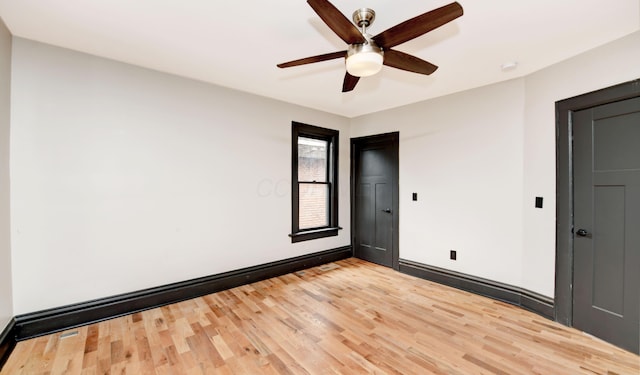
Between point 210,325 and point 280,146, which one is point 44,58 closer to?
point 280,146

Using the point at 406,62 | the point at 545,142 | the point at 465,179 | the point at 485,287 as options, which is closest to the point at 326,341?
the point at 485,287

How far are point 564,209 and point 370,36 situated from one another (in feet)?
8.21

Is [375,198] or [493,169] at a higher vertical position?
[493,169]

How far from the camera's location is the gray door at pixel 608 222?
2.17 m

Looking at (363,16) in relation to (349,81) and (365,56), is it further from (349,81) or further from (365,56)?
(349,81)

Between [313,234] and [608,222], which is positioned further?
[313,234]

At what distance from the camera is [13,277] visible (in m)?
2.25

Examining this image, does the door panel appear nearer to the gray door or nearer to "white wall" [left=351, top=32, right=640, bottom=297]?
"white wall" [left=351, top=32, right=640, bottom=297]

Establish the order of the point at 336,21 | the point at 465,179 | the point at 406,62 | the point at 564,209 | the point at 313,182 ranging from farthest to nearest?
the point at 313,182 → the point at 465,179 → the point at 564,209 → the point at 406,62 → the point at 336,21

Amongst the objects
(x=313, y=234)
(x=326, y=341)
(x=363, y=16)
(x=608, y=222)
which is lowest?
(x=326, y=341)

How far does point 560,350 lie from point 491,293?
3.29ft

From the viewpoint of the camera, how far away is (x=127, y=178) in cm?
274

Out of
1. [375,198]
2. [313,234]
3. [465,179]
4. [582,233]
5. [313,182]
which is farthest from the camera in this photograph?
[375,198]

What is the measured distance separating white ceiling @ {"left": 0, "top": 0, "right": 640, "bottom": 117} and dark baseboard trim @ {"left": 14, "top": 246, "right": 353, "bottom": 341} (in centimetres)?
239
